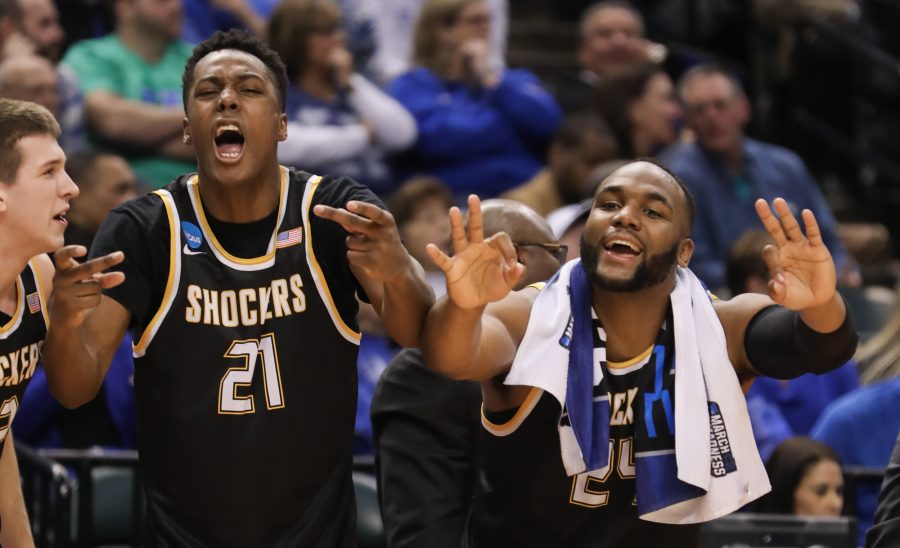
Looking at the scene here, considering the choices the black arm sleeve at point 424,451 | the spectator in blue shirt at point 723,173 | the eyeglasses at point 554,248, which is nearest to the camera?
the black arm sleeve at point 424,451

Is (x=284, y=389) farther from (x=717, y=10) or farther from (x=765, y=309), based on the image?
(x=717, y=10)

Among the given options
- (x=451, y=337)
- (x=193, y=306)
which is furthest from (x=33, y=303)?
(x=451, y=337)

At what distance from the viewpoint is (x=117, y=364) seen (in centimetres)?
587

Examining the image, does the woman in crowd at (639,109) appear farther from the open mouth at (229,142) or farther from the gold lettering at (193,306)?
the gold lettering at (193,306)

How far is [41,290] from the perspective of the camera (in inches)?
160

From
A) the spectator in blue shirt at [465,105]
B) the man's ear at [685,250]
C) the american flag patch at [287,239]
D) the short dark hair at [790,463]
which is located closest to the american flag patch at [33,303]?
the american flag patch at [287,239]

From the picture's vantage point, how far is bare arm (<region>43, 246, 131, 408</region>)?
3.69m

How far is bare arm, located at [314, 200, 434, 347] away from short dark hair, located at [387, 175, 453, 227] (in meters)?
2.86

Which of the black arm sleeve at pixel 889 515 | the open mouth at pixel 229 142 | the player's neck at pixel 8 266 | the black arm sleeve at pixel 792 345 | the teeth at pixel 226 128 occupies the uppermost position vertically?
the teeth at pixel 226 128

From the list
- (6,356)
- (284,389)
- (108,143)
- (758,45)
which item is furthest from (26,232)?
(758,45)

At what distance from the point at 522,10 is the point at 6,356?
6.65 meters

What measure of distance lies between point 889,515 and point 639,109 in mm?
A: 4171

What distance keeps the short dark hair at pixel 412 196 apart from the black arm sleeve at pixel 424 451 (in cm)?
207

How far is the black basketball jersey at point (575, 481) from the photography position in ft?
13.6
